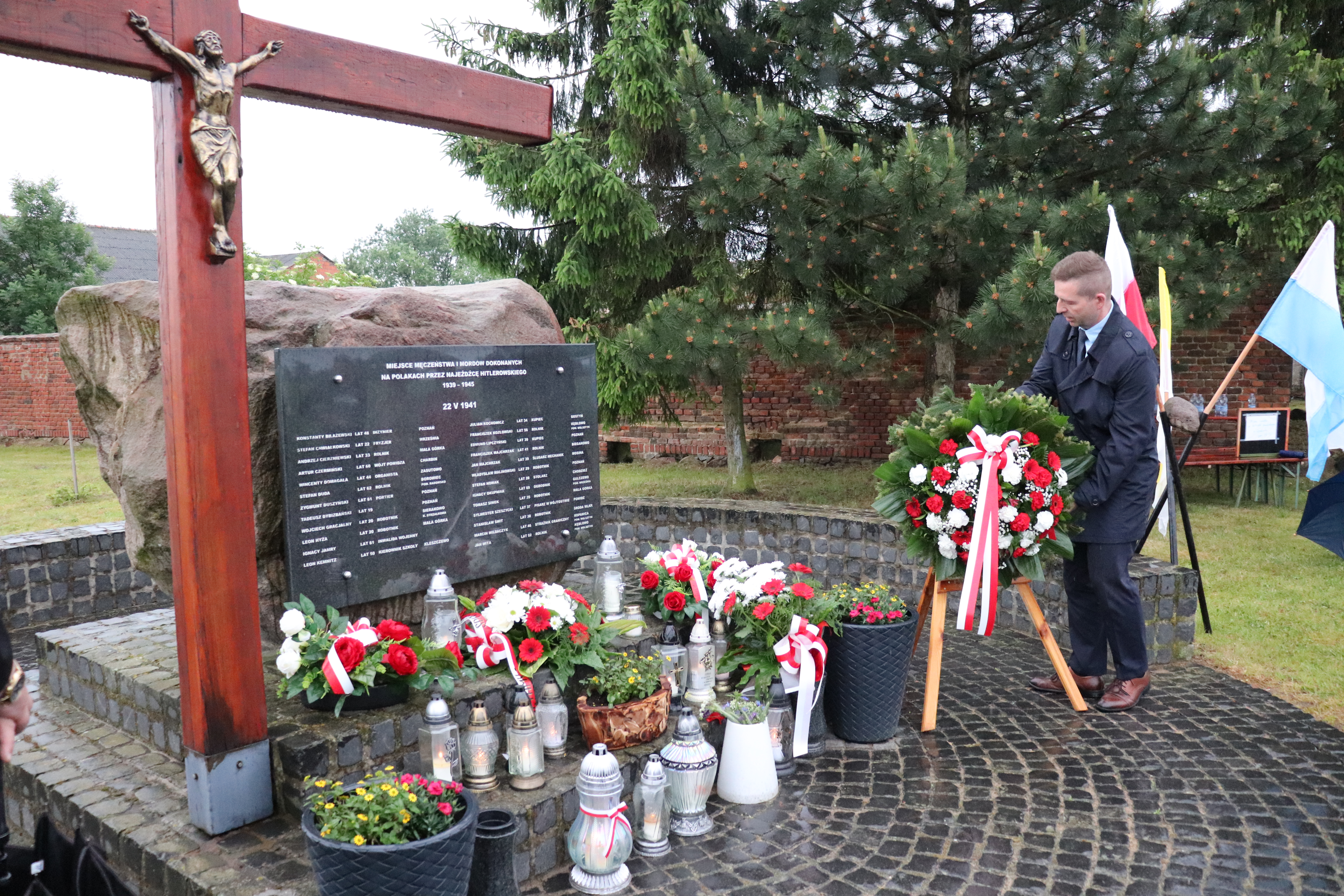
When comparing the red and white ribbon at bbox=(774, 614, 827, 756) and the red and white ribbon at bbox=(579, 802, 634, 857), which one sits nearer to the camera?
the red and white ribbon at bbox=(579, 802, 634, 857)

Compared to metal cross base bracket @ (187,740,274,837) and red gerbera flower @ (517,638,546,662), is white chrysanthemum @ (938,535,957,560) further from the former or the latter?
metal cross base bracket @ (187,740,274,837)

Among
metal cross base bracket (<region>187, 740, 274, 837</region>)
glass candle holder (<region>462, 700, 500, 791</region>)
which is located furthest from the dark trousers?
metal cross base bracket (<region>187, 740, 274, 837</region>)

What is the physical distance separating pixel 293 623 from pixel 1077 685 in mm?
3430

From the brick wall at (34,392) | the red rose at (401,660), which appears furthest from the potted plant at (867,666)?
the brick wall at (34,392)

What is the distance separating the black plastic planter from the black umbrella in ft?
19.7

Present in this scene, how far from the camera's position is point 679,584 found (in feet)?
13.5

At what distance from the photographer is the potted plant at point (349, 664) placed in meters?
2.92

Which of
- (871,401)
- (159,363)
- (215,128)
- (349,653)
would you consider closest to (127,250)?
(871,401)

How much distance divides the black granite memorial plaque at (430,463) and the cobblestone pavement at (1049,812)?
4.55 feet

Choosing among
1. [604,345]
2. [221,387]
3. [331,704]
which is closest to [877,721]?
[331,704]

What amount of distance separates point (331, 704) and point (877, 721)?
214 centimetres

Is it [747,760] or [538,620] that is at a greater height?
[538,620]

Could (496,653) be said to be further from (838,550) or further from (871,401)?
(871,401)

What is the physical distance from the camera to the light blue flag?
489cm
